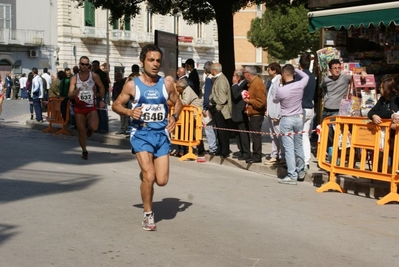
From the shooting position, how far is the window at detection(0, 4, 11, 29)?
54872 millimetres

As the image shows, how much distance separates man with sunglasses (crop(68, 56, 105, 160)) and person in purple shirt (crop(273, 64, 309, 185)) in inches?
150

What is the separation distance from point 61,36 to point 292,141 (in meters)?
47.8

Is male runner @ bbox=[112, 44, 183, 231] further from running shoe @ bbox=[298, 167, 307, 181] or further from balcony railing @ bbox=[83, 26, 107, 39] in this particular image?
balcony railing @ bbox=[83, 26, 107, 39]

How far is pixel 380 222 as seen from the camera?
9.09 meters

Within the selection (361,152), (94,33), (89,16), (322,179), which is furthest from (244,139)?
(89,16)

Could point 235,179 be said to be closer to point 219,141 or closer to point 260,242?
point 219,141

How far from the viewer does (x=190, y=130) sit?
50.0ft

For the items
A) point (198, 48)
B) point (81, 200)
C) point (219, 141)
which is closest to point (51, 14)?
point (198, 48)

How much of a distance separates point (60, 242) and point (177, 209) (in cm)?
226

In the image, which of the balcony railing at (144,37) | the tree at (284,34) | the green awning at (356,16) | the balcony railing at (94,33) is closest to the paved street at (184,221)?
the green awning at (356,16)

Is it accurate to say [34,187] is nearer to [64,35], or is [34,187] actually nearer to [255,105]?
[255,105]

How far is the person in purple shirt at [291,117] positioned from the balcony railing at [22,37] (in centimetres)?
4556

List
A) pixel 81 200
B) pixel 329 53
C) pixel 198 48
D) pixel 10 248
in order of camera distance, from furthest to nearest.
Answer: pixel 198 48, pixel 329 53, pixel 81 200, pixel 10 248

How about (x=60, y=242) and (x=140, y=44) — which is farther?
(x=140, y=44)
